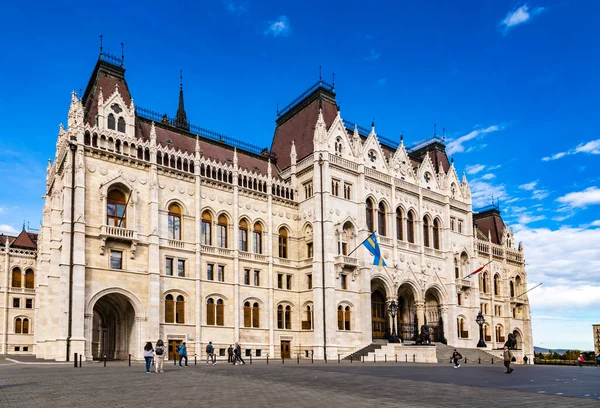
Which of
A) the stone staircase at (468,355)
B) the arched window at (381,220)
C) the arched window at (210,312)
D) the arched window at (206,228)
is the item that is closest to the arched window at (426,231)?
the arched window at (381,220)

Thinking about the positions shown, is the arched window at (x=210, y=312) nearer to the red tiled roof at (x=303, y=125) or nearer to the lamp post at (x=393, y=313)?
the lamp post at (x=393, y=313)

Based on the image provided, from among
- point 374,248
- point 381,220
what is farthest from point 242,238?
point 381,220

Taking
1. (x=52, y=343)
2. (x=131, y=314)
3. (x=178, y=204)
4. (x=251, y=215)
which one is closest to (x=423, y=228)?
(x=251, y=215)

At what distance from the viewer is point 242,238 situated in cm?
5378

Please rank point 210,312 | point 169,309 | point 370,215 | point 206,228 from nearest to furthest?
point 169,309 < point 210,312 < point 206,228 < point 370,215

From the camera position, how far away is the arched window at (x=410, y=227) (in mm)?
63656

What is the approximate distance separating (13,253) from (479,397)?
72.2 m

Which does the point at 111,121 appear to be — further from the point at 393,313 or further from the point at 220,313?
the point at 393,313

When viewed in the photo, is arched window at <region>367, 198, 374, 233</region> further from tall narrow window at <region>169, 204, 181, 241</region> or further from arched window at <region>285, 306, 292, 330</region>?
tall narrow window at <region>169, 204, 181, 241</region>

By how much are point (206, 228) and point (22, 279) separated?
3901cm

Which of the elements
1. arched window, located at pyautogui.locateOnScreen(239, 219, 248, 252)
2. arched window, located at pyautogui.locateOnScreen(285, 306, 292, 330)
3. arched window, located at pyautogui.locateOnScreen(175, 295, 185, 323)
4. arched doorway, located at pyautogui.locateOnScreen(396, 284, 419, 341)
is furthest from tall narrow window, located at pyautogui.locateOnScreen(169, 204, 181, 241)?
arched doorway, located at pyautogui.locateOnScreen(396, 284, 419, 341)

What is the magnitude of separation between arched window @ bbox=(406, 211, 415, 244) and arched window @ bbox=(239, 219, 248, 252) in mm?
18729

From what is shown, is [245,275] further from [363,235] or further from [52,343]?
[52,343]

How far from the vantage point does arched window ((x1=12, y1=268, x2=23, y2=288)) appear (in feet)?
252
